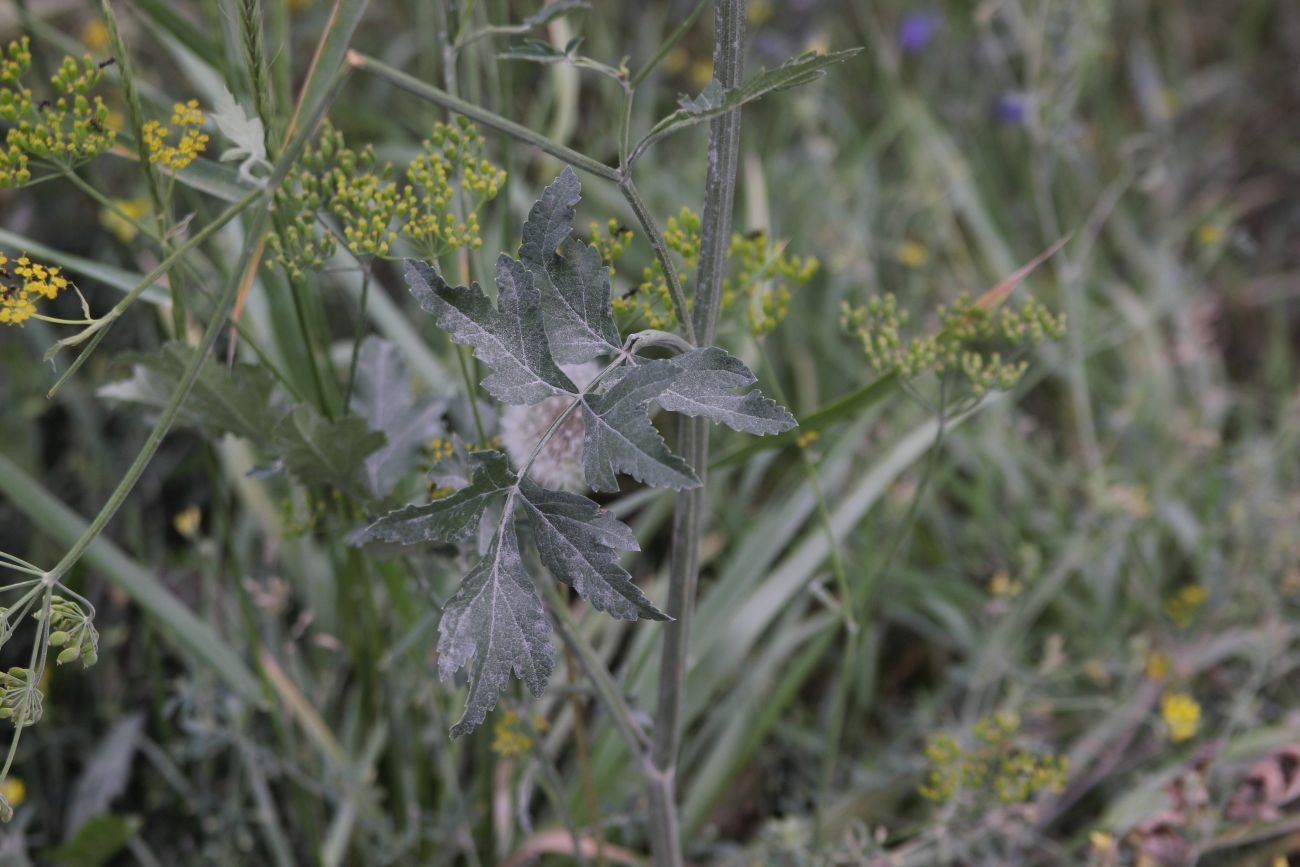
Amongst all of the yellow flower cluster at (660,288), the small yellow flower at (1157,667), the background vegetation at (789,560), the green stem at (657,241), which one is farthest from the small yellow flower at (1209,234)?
the green stem at (657,241)

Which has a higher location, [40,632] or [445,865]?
[40,632]

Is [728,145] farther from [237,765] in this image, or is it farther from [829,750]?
[237,765]

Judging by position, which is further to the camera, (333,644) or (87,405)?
(87,405)

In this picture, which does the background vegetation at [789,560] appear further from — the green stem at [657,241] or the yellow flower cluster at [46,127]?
the green stem at [657,241]

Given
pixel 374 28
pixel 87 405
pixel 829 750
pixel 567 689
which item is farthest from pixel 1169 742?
pixel 374 28

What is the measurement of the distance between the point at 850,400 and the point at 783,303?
122 millimetres

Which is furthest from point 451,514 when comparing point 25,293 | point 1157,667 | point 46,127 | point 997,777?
point 1157,667

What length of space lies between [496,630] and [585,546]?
79 mm

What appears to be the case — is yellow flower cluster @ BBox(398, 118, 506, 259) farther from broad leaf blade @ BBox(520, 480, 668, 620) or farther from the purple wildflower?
the purple wildflower

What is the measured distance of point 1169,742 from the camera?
1.51 metres

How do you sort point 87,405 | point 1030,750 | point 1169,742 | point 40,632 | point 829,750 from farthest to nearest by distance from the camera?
point 87,405
point 1169,742
point 1030,750
point 829,750
point 40,632

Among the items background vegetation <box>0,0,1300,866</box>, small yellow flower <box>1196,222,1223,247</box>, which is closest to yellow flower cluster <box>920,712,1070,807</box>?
background vegetation <box>0,0,1300,866</box>

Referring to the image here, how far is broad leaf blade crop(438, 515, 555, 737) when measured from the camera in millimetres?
685

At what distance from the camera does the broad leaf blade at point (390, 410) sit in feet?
3.21
